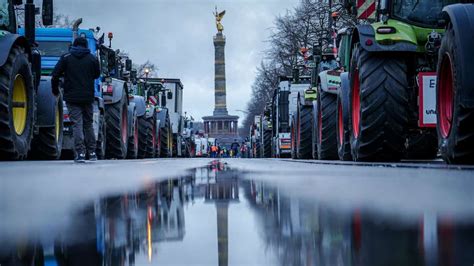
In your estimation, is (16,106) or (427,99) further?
(16,106)

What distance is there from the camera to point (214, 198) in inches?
100

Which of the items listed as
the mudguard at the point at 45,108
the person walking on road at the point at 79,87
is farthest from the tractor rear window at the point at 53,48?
the person walking on road at the point at 79,87

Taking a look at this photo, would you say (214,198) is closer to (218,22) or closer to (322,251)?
(322,251)

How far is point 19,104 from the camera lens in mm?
8352

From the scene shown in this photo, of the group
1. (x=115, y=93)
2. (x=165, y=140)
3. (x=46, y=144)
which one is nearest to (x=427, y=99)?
(x=46, y=144)

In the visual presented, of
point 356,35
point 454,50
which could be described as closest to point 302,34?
point 356,35

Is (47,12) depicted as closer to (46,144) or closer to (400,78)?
(46,144)

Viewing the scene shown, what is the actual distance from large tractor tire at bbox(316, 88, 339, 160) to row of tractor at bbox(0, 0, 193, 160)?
4.30 meters

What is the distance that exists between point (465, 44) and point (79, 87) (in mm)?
6076

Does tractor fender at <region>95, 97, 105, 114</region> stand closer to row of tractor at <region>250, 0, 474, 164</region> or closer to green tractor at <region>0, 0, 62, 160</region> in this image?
green tractor at <region>0, 0, 62, 160</region>

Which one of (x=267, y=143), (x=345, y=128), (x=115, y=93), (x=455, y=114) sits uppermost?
(x=115, y=93)

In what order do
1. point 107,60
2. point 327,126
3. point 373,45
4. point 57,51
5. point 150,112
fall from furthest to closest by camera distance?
1. point 150,112
2. point 107,60
3. point 57,51
4. point 327,126
5. point 373,45

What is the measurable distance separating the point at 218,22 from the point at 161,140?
291 feet

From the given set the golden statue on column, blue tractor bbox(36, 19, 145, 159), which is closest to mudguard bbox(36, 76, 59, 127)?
blue tractor bbox(36, 19, 145, 159)
